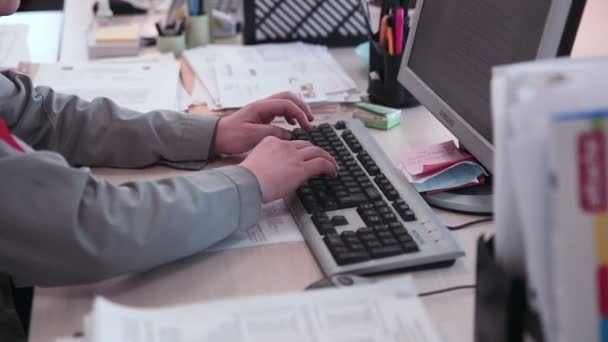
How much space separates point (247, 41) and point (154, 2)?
48cm

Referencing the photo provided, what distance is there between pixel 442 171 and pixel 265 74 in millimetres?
610

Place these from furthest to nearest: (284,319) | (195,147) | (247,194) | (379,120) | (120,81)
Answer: (120,81), (379,120), (195,147), (247,194), (284,319)

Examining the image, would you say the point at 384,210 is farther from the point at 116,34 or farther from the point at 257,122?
the point at 116,34

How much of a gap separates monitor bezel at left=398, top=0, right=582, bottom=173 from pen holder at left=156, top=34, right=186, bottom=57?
639 millimetres

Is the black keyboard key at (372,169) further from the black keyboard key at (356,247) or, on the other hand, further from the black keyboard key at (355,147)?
the black keyboard key at (356,247)

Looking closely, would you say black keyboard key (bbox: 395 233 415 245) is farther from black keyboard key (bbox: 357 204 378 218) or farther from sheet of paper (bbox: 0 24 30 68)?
sheet of paper (bbox: 0 24 30 68)

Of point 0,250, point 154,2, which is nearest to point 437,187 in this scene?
point 0,250

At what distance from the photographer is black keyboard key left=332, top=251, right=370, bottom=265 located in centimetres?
86

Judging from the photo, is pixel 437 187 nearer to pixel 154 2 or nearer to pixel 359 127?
pixel 359 127

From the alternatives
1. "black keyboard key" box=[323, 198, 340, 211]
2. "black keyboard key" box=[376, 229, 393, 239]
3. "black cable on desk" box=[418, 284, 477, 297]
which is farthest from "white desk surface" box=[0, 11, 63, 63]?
"black cable on desk" box=[418, 284, 477, 297]

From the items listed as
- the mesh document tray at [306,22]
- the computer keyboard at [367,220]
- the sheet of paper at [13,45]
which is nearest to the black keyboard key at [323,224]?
the computer keyboard at [367,220]

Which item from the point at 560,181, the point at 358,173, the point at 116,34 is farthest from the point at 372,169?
the point at 116,34

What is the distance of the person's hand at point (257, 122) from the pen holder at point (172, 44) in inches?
20.3

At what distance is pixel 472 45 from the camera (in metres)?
1.08
